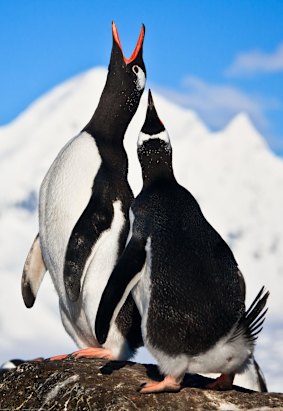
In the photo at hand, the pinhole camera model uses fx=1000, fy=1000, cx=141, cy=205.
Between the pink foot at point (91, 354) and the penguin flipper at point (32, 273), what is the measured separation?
3.89 feet

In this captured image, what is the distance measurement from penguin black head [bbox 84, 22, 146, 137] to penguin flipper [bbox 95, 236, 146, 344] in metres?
2.02

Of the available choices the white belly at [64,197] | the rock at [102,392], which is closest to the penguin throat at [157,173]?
the white belly at [64,197]

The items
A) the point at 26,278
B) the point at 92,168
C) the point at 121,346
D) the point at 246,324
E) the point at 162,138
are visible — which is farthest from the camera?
the point at 26,278

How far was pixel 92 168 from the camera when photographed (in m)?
7.47

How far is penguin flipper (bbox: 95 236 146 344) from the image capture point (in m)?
5.93

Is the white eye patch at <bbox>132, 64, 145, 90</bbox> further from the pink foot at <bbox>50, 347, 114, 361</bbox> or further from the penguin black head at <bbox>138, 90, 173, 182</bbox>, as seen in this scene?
the pink foot at <bbox>50, 347, 114, 361</bbox>

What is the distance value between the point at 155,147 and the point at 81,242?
107cm

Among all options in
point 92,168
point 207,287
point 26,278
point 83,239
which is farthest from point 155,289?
point 26,278

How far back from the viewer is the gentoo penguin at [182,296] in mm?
5797

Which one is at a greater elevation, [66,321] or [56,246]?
[56,246]

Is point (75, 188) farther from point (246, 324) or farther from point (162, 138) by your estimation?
point (246, 324)

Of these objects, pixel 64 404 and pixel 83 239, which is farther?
pixel 83 239

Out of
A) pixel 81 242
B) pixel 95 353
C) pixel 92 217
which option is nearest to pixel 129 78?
pixel 92 217

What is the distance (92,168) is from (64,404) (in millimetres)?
2049
